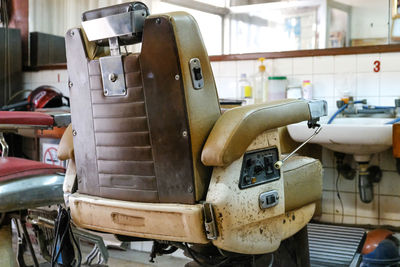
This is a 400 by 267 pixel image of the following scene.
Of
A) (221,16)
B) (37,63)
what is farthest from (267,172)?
(37,63)

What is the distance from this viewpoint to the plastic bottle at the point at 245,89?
3.51m

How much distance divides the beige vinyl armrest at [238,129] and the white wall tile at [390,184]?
84.6 inches

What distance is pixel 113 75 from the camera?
4.65 ft

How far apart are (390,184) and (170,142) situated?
2427 millimetres

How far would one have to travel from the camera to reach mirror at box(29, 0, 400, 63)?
348 centimetres

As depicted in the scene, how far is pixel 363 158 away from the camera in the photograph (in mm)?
3070

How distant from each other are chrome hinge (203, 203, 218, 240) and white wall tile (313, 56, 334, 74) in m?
2.35

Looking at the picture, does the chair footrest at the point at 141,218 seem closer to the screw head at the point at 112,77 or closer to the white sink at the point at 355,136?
the screw head at the point at 112,77

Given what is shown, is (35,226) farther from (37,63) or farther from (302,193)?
(37,63)

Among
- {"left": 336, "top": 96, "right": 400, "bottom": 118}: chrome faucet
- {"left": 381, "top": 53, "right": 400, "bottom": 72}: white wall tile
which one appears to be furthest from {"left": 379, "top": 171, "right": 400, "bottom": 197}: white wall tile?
{"left": 381, "top": 53, "right": 400, "bottom": 72}: white wall tile

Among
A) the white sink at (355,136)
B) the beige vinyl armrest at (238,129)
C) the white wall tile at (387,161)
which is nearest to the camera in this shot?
the beige vinyl armrest at (238,129)

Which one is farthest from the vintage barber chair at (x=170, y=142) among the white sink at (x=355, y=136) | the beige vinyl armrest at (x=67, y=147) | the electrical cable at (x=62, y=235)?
the white sink at (x=355, y=136)

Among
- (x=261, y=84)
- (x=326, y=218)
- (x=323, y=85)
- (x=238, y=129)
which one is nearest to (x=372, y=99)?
(x=323, y=85)

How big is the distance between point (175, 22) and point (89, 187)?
0.62m
